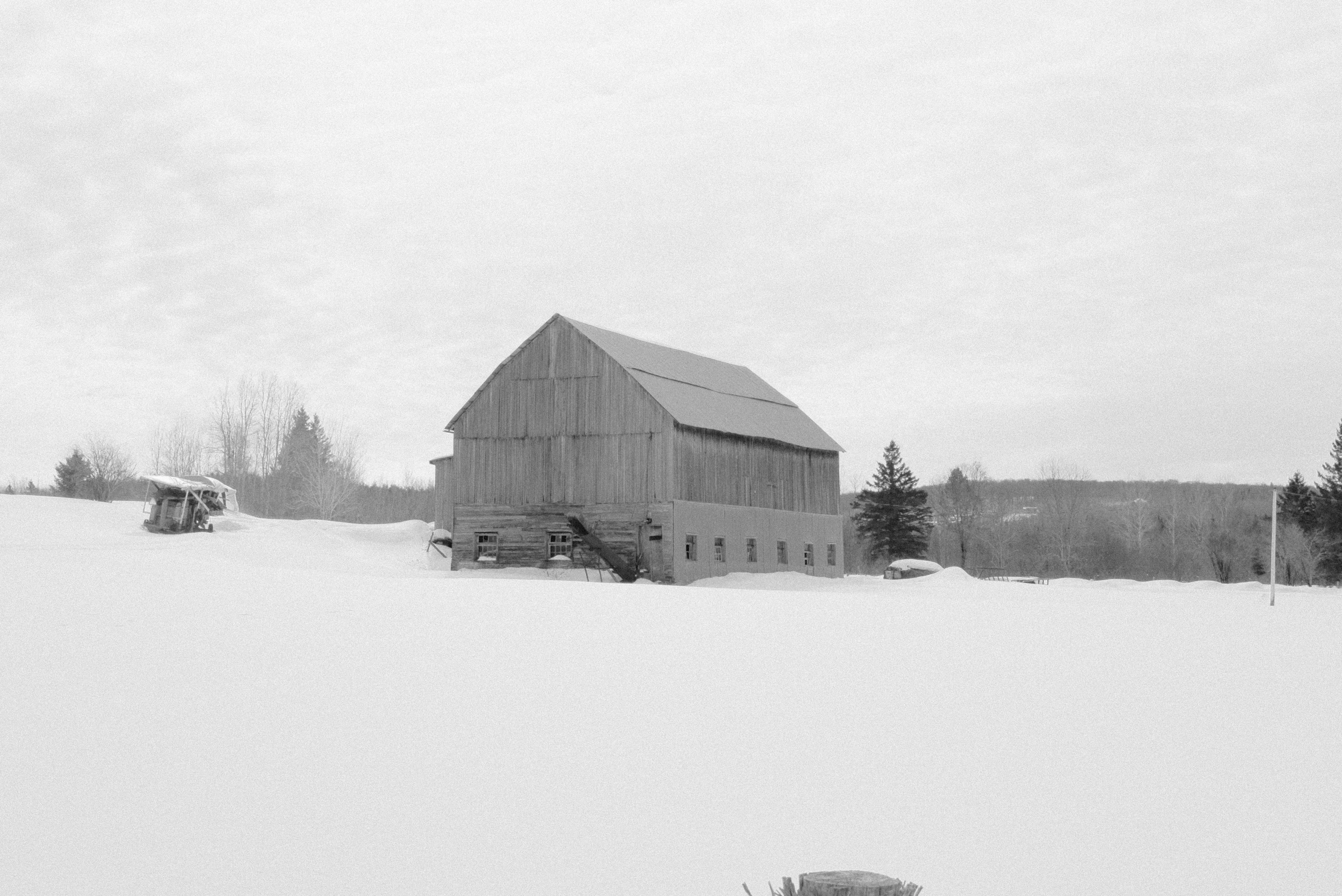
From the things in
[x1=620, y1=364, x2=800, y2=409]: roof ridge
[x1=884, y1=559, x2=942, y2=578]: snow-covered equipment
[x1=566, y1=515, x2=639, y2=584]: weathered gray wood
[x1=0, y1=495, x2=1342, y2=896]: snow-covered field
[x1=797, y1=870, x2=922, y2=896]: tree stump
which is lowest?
[x1=0, y1=495, x2=1342, y2=896]: snow-covered field

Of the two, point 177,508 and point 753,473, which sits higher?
point 753,473

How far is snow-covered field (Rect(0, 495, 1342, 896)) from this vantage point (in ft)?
35.5

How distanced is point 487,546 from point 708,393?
1083cm

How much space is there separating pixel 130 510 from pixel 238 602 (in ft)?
127

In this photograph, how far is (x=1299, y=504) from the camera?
73250mm

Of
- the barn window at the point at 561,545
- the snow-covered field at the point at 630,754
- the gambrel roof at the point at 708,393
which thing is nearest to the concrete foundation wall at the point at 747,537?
the gambrel roof at the point at 708,393

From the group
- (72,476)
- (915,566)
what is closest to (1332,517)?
(915,566)

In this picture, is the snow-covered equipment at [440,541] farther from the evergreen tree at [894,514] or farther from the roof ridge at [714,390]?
the evergreen tree at [894,514]

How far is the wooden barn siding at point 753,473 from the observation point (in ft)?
139

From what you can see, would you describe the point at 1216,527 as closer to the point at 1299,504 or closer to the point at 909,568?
the point at 1299,504

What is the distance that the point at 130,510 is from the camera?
5991cm

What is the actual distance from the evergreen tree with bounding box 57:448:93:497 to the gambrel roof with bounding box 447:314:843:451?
47.0 metres

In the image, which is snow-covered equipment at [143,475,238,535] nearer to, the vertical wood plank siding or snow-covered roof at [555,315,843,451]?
the vertical wood plank siding

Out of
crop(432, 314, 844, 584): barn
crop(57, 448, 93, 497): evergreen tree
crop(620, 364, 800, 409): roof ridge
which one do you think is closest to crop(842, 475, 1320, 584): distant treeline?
crop(620, 364, 800, 409): roof ridge
